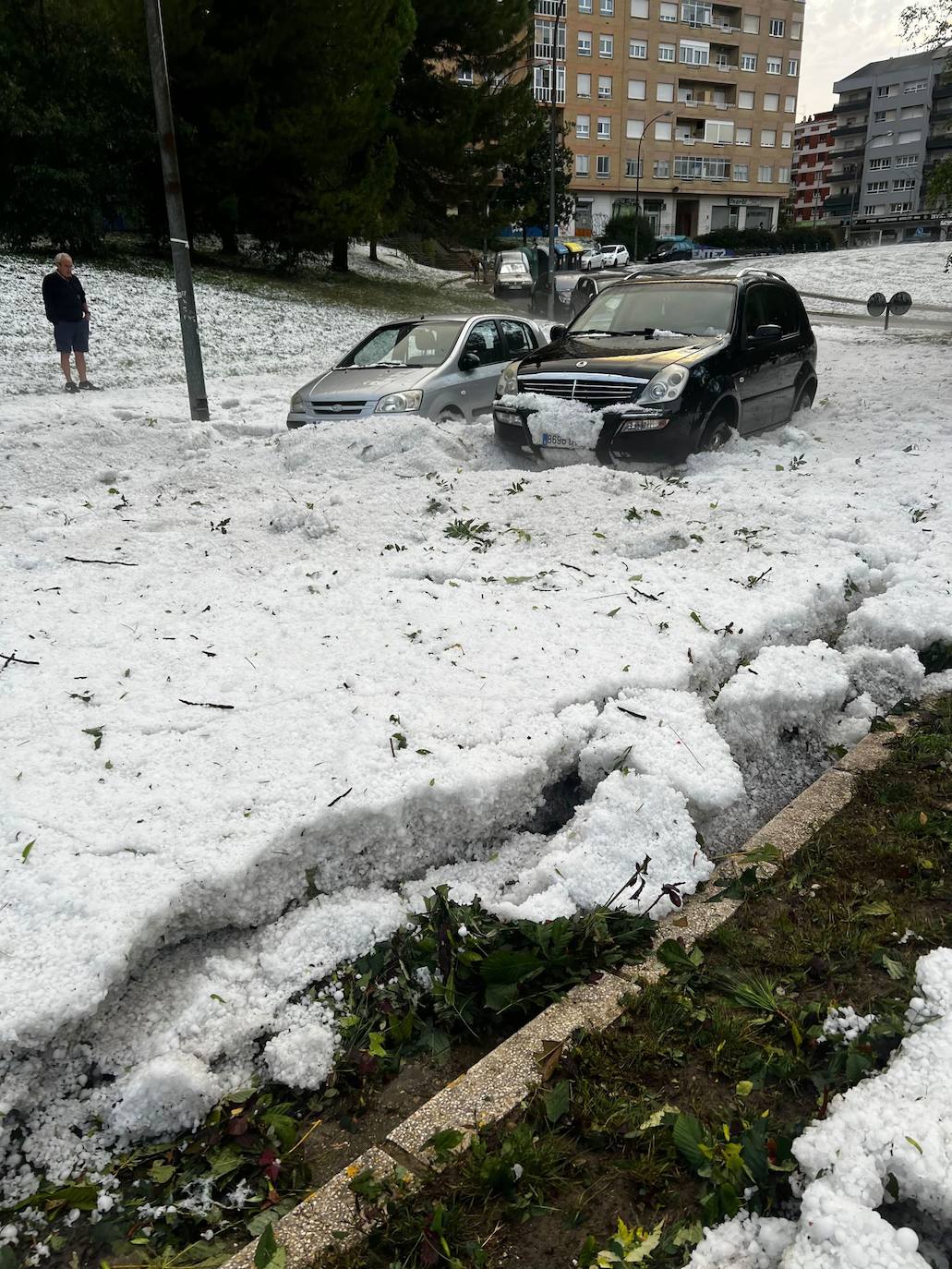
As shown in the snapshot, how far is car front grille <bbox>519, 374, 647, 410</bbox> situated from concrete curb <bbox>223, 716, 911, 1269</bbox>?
5597 mm

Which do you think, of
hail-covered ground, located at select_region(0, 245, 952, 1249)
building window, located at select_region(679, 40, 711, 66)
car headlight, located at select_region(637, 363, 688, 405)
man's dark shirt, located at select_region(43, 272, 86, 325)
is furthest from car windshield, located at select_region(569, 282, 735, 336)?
building window, located at select_region(679, 40, 711, 66)

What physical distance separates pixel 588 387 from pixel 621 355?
1.68ft

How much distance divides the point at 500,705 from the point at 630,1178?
210cm

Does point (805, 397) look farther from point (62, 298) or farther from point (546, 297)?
point (546, 297)

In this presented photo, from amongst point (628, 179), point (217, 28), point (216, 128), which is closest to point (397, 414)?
point (216, 128)

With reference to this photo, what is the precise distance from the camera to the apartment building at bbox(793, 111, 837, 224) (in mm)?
118062

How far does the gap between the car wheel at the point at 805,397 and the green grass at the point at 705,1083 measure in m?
8.44

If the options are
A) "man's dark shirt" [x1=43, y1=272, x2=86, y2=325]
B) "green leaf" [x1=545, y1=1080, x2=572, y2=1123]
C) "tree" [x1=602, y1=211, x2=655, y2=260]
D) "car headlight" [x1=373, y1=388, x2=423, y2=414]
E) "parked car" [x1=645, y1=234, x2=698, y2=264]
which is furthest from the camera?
"tree" [x1=602, y1=211, x2=655, y2=260]

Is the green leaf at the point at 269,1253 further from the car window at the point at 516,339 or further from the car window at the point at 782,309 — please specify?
the car window at the point at 516,339

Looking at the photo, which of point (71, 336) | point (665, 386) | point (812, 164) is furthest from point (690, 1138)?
point (812, 164)

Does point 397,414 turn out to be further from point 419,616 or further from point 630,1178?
point 630,1178

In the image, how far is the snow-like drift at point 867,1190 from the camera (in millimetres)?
1738

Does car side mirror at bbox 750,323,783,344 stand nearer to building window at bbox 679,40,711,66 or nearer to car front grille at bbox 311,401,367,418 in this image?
car front grille at bbox 311,401,367,418

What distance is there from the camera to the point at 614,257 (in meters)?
50.7
